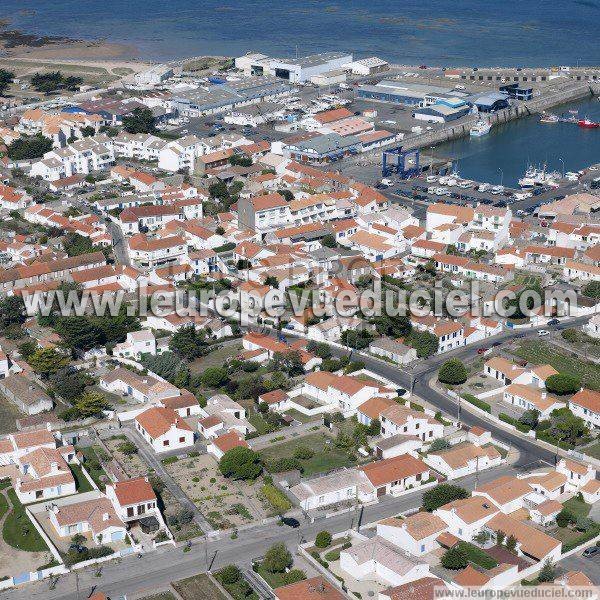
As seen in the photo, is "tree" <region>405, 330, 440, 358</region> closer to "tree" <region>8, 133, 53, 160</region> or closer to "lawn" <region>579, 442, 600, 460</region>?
"lawn" <region>579, 442, 600, 460</region>

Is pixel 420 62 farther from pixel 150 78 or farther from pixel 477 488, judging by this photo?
pixel 477 488

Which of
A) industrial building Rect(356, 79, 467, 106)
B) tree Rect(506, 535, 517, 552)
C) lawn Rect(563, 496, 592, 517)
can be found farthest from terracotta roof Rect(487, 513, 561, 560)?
industrial building Rect(356, 79, 467, 106)

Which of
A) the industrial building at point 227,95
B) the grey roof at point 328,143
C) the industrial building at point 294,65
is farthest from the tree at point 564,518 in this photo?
the industrial building at point 294,65

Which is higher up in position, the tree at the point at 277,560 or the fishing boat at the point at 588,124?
the fishing boat at the point at 588,124

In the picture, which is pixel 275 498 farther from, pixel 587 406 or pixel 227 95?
pixel 227 95

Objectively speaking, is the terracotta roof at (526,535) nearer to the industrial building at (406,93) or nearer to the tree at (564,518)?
the tree at (564,518)

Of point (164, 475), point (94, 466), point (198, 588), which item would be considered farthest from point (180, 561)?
point (94, 466)
